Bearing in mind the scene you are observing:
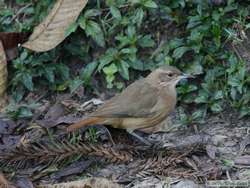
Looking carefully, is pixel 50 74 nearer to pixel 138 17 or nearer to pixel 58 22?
pixel 58 22

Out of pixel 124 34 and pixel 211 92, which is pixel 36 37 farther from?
pixel 211 92

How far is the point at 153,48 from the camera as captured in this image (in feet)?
24.8

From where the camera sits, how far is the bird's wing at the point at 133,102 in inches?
261

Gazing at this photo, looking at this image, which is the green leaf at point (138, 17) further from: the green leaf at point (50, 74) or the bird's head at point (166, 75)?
the green leaf at point (50, 74)

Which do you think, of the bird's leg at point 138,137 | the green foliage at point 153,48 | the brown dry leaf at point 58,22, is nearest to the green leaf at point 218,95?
the green foliage at point 153,48

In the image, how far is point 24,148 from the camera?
6363 millimetres

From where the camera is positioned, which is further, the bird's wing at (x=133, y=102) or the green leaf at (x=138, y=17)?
the green leaf at (x=138, y=17)

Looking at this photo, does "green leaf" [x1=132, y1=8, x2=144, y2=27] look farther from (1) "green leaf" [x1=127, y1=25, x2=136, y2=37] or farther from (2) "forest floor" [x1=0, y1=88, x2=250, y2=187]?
(2) "forest floor" [x1=0, y1=88, x2=250, y2=187]

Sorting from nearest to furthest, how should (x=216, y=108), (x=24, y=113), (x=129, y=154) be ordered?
(x=129, y=154) < (x=216, y=108) < (x=24, y=113)

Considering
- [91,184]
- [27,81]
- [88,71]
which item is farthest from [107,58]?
[91,184]

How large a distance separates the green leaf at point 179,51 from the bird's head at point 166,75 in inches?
12.4

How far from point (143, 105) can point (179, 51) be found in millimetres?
850

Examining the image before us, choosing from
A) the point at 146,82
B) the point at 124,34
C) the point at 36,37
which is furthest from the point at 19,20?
the point at 146,82

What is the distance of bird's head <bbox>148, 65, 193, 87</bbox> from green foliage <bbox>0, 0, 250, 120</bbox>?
8.8 inches
